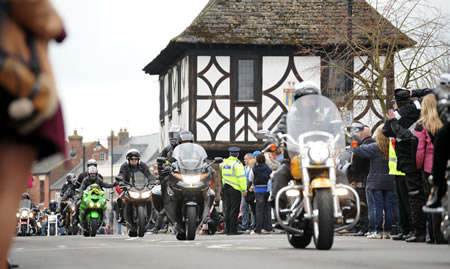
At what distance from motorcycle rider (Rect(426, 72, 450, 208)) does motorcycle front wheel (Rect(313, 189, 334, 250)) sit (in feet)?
7.72

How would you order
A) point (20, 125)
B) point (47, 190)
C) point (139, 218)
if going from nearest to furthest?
point (20, 125), point (139, 218), point (47, 190)

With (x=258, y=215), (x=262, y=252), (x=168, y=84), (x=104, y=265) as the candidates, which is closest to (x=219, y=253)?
(x=262, y=252)

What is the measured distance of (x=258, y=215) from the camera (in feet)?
74.7

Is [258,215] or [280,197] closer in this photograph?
[280,197]

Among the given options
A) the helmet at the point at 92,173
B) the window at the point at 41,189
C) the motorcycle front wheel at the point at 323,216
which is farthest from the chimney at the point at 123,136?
the motorcycle front wheel at the point at 323,216

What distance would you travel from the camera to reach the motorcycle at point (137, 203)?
20734 millimetres

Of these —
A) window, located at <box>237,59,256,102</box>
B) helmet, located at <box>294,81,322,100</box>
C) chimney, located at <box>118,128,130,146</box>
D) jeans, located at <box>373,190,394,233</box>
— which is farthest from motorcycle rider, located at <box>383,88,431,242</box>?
chimney, located at <box>118,128,130,146</box>

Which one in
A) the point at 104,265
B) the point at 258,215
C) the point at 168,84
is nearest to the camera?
the point at 104,265

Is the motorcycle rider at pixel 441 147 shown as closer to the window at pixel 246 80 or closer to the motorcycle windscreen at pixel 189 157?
the motorcycle windscreen at pixel 189 157

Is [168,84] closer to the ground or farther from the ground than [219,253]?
farther from the ground

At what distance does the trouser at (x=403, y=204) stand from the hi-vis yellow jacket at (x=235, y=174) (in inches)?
319

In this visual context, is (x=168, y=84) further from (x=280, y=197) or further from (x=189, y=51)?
(x=280, y=197)

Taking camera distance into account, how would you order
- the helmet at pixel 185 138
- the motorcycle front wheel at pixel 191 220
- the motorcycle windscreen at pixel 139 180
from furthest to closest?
the motorcycle windscreen at pixel 139 180 < the helmet at pixel 185 138 < the motorcycle front wheel at pixel 191 220

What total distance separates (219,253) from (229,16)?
27610 mm
